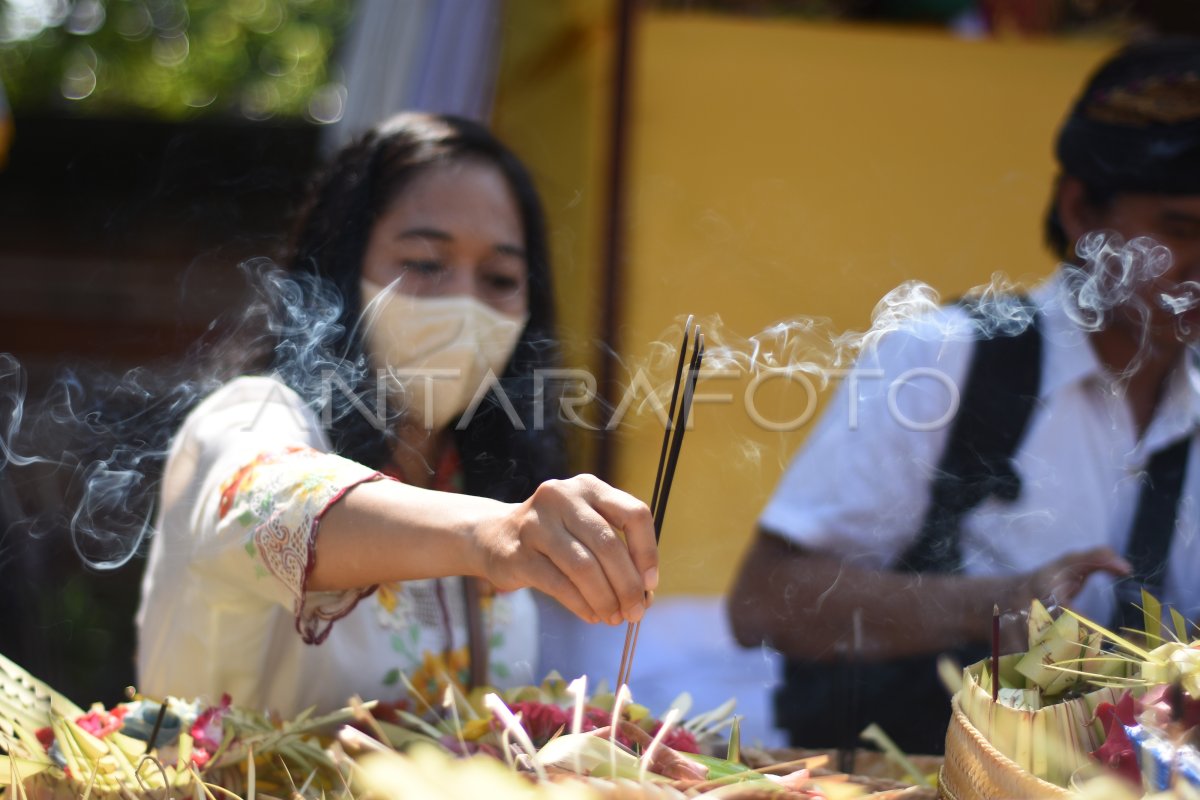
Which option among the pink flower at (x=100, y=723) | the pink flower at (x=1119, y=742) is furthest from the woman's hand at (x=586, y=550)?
the pink flower at (x=100, y=723)

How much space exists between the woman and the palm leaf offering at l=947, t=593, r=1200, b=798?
0.59 m

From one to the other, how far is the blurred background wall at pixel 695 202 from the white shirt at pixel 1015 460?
0.09 m

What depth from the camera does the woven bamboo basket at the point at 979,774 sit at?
100cm

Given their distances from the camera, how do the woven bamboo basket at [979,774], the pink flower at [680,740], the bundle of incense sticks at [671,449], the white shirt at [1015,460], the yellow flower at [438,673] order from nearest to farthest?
the woven bamboo basket at [979,774] < the bundle of incense sticks at [671,449] < the pink flower at [680,740] < the yellow flower at [438,673] < the white shirt at [1015,460]

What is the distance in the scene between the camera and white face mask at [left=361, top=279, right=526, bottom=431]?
1.51 meters

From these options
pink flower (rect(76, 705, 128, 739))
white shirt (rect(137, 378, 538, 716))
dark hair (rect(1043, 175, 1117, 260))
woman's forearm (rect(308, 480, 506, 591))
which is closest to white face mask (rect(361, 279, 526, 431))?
white shirt (rect(137, 378, 538, 716))

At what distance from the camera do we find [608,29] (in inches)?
117

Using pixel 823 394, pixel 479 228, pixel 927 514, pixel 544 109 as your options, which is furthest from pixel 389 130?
pixel 544 109

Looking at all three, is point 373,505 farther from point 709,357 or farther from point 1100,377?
point 1100,377

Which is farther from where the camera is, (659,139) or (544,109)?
(544,109)

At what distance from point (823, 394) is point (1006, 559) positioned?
413 millimetres

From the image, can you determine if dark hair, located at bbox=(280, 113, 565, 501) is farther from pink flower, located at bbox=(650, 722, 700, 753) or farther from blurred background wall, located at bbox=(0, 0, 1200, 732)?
pink flower, located at bbox=(650, 722, 700, 753)

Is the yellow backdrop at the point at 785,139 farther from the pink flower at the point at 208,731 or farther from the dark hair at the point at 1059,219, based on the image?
the pink flower at the point at 208,731

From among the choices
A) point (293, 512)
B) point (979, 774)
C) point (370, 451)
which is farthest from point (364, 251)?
point (979, 774)
